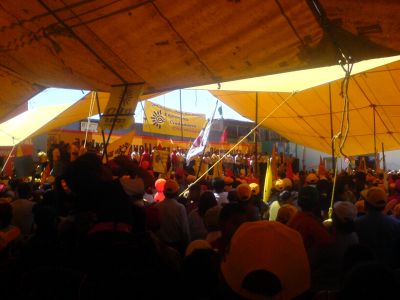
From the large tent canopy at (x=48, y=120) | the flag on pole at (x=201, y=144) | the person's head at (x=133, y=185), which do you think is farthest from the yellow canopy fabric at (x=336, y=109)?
the person's head at (x=133, y=185)

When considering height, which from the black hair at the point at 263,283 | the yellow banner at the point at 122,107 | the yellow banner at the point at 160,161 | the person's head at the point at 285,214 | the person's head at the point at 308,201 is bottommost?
the person's head at the point at 285,214

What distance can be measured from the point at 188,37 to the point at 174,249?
5.78ft

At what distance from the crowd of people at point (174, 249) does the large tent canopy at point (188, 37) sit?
109 cm

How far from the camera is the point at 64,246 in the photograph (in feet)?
9.53

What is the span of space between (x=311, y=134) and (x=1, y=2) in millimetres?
12315

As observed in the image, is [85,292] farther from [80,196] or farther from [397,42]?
[397,42]

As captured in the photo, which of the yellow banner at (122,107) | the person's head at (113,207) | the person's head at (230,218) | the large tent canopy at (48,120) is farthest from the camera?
the large tent canopy at (48,120)

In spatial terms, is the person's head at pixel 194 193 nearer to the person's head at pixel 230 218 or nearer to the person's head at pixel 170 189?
the person's head at pixel 170 189

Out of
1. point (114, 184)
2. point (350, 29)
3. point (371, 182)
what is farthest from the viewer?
point (371, 182)

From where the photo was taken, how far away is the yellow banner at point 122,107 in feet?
15.1

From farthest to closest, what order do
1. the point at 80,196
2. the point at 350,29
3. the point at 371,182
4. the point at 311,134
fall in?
the point at 311,134
the point at 371,182
the point at 350,29
the point at 80,196

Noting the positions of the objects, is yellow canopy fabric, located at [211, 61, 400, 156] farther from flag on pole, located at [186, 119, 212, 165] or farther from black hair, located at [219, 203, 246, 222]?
black hair, located at [219, 203, 246, 222]

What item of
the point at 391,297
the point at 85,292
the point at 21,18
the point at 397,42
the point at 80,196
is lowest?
the point at 85,292

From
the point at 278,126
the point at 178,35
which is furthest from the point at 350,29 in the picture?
the point at 278,126
